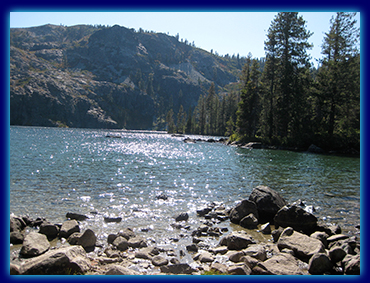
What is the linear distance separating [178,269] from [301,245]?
489 centimetres

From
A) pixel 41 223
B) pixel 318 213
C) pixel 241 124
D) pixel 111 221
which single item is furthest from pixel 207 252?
pixel 241 124

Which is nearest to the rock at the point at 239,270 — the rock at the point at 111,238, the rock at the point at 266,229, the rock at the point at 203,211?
the rock at the point at 266,229

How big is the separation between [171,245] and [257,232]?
4.62 metres

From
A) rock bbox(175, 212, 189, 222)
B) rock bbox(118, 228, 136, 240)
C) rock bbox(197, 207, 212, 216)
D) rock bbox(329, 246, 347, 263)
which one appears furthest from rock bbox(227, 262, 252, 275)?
rock bbox(197, 207, 212, 216)

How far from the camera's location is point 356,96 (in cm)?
5269

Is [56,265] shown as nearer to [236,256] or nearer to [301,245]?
[236,256]

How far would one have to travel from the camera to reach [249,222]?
1216 cm

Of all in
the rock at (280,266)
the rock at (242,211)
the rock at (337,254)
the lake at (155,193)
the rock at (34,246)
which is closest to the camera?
the rock at (280,266)

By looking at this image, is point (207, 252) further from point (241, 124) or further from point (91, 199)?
point (241, 124)

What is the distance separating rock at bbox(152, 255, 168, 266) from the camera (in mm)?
7871

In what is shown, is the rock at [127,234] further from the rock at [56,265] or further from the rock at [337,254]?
the rock at [337,254]

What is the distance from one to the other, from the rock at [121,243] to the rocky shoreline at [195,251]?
0.12 ft

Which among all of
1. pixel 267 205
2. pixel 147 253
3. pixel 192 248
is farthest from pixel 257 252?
pixel 267 205

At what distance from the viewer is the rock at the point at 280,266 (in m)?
7.23
